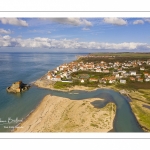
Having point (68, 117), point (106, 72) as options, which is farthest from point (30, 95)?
point (106, 72)

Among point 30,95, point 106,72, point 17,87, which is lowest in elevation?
point 30,95

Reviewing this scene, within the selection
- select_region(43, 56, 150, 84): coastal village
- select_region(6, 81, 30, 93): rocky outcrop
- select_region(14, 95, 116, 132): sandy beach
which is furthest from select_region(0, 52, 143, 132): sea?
select_region(43, 56, 150, 84): coastal village

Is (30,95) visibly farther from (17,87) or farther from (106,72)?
(106,72)

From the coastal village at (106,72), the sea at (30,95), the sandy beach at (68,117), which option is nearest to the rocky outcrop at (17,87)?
the sea at (30,95)
